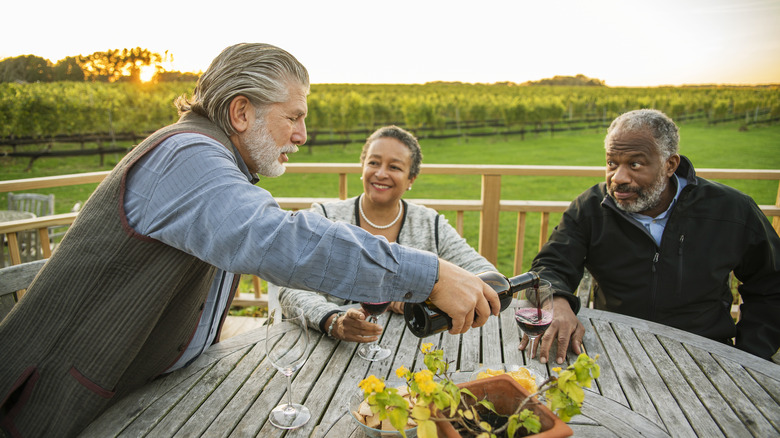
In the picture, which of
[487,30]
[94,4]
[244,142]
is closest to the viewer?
[244,142]

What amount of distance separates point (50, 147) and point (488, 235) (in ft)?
67.9

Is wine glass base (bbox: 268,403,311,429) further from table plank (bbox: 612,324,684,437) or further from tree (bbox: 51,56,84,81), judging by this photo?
tree (bbox: 51,56,84,81)

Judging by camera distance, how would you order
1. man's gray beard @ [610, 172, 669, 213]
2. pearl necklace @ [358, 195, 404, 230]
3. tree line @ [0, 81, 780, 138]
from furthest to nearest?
tree line @ [0, 81, 780, 138] < pearl necklace @ [358, 195, 404, 230] < man's gray beard @ [610, 172, 669, 213]

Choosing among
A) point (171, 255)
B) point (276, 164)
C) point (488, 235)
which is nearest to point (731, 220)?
point (488, 235)

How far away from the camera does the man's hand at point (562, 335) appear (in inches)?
56.0

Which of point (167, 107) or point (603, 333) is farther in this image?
point (167, 107)

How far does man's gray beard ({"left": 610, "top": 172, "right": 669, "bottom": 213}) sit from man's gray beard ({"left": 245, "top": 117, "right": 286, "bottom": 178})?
A: 1696 mm

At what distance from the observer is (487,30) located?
21.8 m

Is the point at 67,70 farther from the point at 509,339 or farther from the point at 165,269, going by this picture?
the point at 509,339

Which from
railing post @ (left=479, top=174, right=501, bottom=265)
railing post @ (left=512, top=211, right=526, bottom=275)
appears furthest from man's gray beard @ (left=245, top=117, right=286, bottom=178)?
railing post @ (left=512, top=211, right=526, bottom=275)

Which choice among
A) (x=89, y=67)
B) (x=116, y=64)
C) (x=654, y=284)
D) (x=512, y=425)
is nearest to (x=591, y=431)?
(x=512, y=425)

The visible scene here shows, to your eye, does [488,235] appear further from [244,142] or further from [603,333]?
[244,142]

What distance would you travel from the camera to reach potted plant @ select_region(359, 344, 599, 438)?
2.19ft

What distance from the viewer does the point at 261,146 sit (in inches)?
54.2
